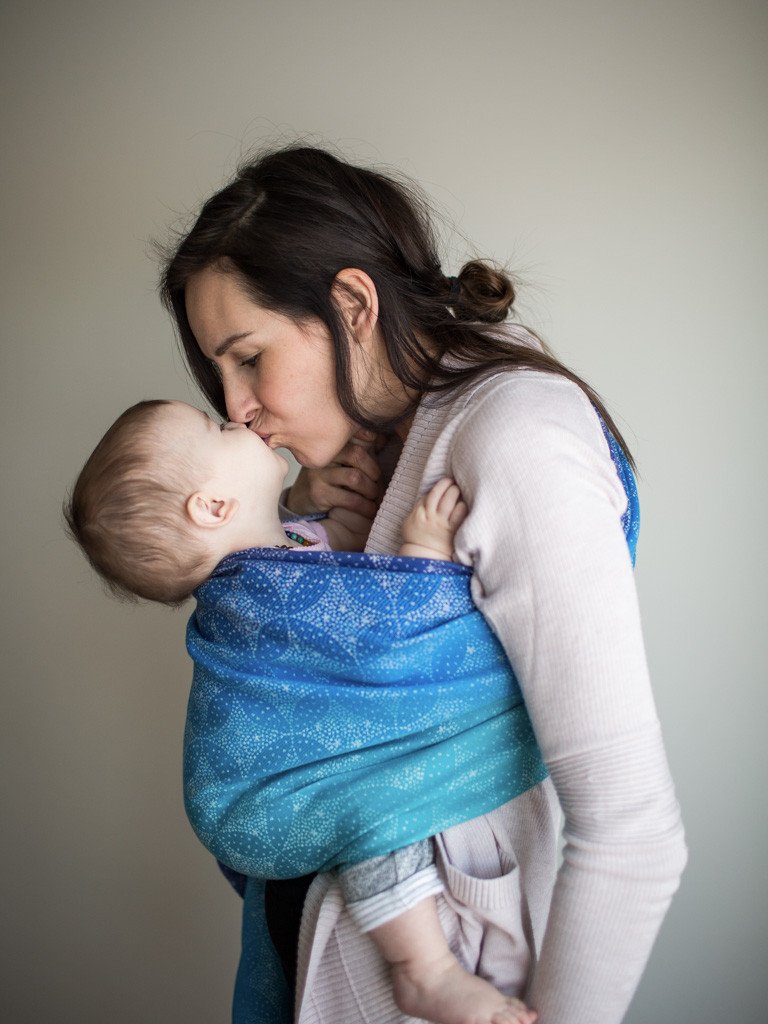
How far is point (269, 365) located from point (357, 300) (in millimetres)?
156

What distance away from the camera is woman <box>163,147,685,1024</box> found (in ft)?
2.97

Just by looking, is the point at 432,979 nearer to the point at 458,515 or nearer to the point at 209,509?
the point at 458,515

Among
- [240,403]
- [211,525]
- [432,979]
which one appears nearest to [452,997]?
[432,979]

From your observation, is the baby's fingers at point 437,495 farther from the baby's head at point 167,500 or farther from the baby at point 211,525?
the baby's head at point 167,500

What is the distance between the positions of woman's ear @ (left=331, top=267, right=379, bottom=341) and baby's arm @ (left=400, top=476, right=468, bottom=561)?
307 mm

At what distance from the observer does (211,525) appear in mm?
1252

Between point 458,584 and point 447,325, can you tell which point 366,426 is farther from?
point 458,584

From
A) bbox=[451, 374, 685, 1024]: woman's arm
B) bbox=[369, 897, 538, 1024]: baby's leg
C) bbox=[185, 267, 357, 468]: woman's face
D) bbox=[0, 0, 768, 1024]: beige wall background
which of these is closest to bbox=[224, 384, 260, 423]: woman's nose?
bbox=[185, 267, 357, 468]: woman's face

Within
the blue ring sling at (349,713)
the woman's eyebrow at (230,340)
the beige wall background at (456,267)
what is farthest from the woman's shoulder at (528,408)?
the beige wall background at (456,267)

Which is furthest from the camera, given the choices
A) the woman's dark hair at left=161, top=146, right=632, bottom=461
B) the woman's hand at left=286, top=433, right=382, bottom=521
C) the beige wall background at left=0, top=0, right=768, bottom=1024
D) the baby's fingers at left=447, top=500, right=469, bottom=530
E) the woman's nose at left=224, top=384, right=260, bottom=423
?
the beige wall background at left=0, top=0, right=768, bottom=1024

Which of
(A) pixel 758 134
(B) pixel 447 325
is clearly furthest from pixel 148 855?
(A) pixel 758 134

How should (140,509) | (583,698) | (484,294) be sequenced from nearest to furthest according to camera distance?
(583,698) < (140,509) < (484,294)

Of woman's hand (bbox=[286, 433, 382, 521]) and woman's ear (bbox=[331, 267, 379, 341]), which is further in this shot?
woman's hand (bbox=[286, 433, 382, 521])

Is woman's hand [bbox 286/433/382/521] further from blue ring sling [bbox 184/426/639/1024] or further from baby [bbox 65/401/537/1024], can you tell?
blue ring sling [bbox 184/426/639/1024]
